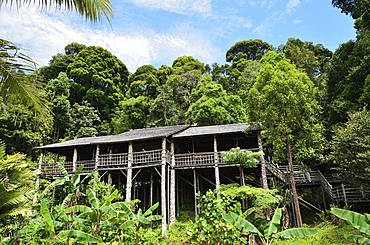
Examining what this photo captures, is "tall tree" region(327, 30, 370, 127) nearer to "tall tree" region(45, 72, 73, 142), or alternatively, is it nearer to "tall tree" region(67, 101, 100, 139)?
"tall tree" region(67, 101, 100, 139)

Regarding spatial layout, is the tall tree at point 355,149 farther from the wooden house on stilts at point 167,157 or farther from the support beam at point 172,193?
the support beam at point 172,193

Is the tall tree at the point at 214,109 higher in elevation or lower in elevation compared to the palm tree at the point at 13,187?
higher

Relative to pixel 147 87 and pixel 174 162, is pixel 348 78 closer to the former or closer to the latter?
pixel 174 162

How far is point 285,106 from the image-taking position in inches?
604

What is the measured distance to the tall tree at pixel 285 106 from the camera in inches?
591

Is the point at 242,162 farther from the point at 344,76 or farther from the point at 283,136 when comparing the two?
the point at 344,76

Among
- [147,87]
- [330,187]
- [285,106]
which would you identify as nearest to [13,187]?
[285,106]

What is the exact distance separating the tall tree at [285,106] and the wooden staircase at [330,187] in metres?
2.52

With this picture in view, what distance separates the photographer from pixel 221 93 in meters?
30.3

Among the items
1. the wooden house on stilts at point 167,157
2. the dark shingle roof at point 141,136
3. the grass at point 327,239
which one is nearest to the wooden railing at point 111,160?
the wooden house on stilts at point 167,157

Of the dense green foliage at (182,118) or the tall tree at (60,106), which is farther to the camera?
the tall tree at (60,106)

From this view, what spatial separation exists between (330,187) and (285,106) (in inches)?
248

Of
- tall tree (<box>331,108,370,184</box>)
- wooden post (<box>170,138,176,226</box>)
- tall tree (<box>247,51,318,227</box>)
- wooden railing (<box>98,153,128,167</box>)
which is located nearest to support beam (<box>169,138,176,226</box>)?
wooden post (<box>170,138,176,226</box>)

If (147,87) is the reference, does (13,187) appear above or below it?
below
